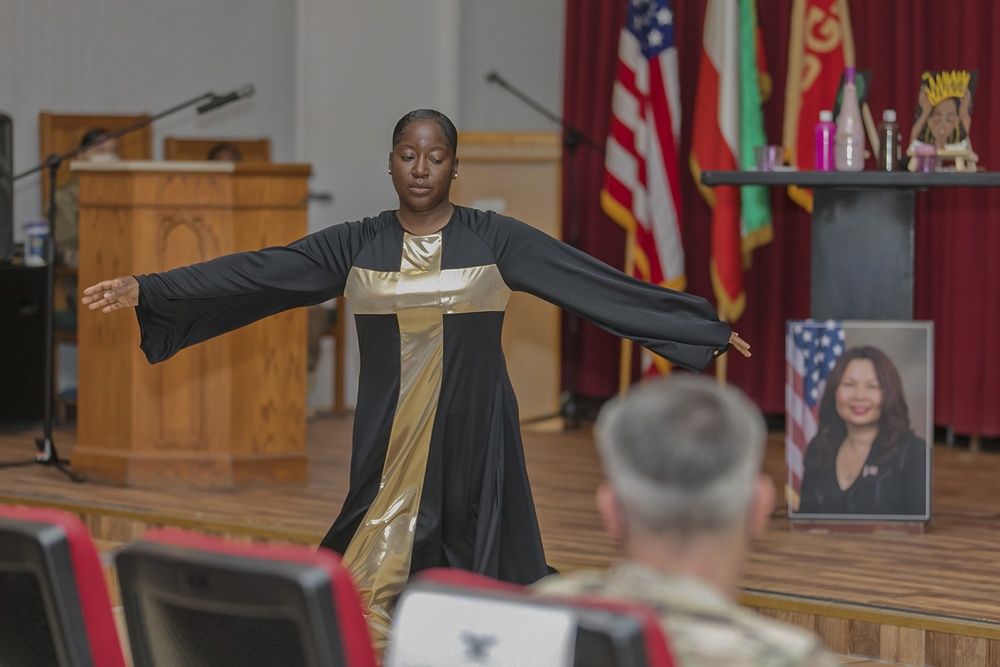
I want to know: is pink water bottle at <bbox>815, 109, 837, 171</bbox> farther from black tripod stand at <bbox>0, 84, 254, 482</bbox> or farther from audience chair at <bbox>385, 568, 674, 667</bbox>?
audience chair at <bbox>385, 568, 674, 667</bbox>

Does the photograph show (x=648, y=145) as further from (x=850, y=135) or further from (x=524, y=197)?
(x=850, y=135)

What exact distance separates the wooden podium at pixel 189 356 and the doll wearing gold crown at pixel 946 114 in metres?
2.34

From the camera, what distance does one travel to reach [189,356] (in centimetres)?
560

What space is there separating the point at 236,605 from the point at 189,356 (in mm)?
4023

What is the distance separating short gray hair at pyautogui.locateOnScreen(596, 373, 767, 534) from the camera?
Answer: 1382 mm

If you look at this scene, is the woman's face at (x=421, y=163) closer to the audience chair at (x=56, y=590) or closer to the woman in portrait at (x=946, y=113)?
the audience chair at (x=56, y=590)

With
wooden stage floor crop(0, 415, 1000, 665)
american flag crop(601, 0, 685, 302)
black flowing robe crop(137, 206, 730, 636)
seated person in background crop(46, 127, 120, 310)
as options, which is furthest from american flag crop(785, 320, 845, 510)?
seated person in background crop(46, 127, 120, 310)

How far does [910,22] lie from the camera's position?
265 inches

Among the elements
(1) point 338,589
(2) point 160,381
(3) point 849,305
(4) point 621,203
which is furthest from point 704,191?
(1) point 338,589

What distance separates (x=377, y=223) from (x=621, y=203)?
11.3ft

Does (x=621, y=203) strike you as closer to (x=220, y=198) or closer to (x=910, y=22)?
(x=910, y=22)

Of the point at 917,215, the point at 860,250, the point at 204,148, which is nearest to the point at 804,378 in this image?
the point at 860,250

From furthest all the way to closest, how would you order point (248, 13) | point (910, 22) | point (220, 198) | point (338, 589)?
1. point (248, 13)
2. point (910, 22)
3. point (220, 198)
4. point (338, 589)

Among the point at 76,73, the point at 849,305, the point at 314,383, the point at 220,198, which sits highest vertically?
the point at 76,73
